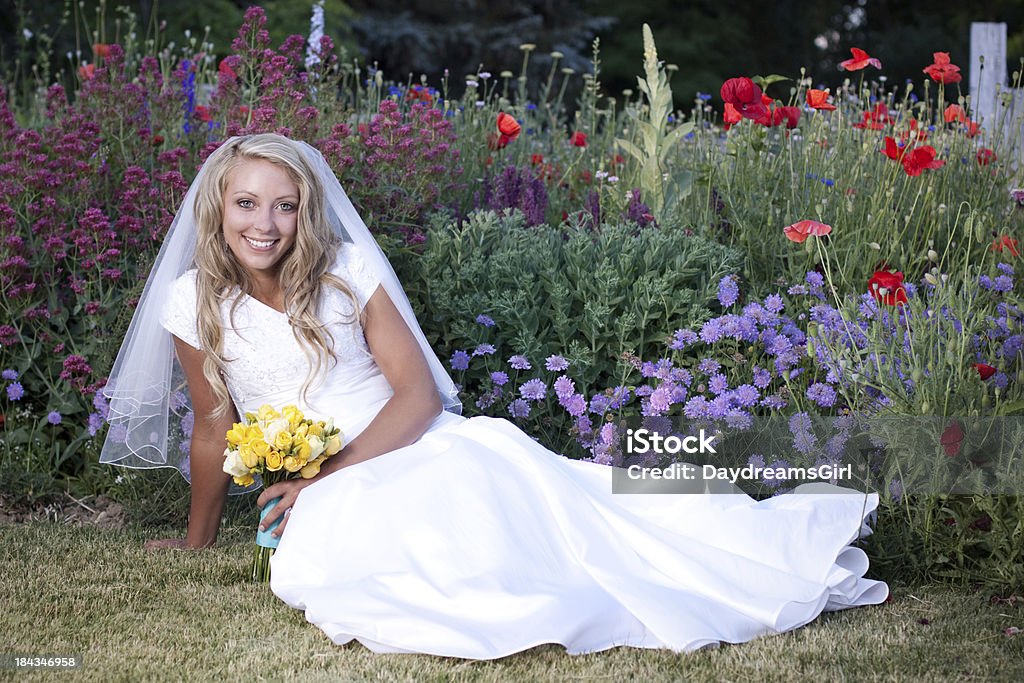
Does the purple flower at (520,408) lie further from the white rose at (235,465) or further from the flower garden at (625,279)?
the white rose at (235,465)

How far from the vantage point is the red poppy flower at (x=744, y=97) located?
4.59 metres

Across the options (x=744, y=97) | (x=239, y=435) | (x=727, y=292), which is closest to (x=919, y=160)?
(x=744, y=97)

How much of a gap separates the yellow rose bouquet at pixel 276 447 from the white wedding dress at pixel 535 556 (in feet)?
0.31

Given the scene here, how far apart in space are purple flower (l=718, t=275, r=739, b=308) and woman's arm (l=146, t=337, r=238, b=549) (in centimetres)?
181

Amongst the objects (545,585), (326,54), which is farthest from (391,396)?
(326,54)

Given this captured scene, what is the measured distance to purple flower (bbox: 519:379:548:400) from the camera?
412 centimetres

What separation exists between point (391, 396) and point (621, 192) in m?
2.22

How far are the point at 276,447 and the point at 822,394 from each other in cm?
186

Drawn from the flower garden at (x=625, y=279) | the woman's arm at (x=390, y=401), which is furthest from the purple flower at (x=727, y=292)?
the woman's arm at (x=390, y=401)

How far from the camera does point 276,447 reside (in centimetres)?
326

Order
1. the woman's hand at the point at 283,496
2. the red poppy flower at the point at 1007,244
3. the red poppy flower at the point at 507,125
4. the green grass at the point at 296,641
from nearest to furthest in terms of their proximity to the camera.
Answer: the green grass at the point at 296,641
the woman's hand at the point at 283,496
the red poppy flower at the point at 1007,244
the red poppy flower at the point at 507,125

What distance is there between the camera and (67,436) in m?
4.59

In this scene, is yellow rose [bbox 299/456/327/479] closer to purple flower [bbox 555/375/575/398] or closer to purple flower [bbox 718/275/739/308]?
purple flower [bbox 555/375/575/398]

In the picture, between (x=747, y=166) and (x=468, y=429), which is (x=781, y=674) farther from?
(x=747, y=166)
